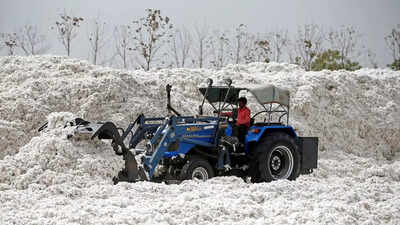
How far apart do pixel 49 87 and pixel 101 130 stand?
6091 mm

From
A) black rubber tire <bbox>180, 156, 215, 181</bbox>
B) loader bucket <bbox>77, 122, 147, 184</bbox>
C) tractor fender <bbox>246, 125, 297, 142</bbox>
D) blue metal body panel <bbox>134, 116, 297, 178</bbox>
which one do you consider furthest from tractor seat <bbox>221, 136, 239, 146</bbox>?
loader bucket <bbox>77, 122, 147, 184</bbox>

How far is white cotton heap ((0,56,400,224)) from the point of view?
7.16 meters

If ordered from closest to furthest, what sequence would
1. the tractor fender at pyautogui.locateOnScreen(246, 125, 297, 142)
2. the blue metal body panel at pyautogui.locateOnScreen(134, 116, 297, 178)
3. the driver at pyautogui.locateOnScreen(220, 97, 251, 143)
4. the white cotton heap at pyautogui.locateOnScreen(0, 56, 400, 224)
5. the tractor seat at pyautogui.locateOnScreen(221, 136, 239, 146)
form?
the white cotton heap at pyautogui.locateOnScreen(0, 56, 400, 224), the blue metal body panel at pyautogui.locateOnScreen(134, 116, 297, 178), the tractor seat at pyautogui.locateOnScreen(221, 136, 239, 146), the tractor fender at pyautogui.locateOnScreen(246, 125, 297, 142), the driver at pyautogui.locateOnScreen(220, 97, 251, 143)

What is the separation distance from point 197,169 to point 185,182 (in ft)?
2.28

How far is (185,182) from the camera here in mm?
8992

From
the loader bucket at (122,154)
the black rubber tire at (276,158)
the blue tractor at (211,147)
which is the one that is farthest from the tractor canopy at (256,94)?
the loader bucket at (122,154)

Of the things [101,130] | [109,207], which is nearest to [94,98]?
[101,130]

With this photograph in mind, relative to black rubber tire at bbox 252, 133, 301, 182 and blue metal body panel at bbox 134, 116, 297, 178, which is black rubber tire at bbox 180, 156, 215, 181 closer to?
blue metal body panel at bbox 134, 116, 297, 178

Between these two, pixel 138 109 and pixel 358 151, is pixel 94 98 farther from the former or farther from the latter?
pixel 358 151

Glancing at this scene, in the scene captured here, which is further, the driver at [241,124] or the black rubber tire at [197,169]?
the driver at [241,124]

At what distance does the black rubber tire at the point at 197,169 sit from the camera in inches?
371

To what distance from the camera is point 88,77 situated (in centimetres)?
1566

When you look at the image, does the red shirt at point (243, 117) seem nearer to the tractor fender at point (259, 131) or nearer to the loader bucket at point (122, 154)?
the tractor fender at point (259, 131)

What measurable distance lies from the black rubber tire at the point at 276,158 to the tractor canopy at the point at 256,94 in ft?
2.40
